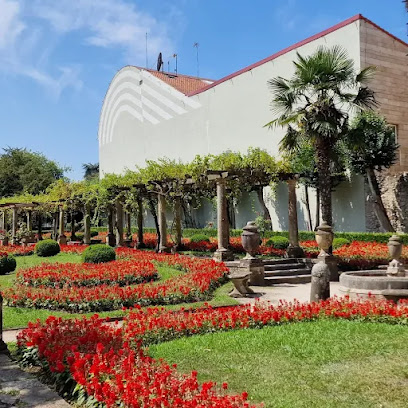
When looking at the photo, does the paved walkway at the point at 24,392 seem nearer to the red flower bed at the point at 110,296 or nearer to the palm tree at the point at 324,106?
the red flower bed at the point at 110,296

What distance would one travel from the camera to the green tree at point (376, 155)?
20.0 metres

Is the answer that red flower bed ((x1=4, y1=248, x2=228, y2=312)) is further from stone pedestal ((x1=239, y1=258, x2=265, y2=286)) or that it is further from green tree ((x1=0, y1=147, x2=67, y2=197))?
green tree ((x1=0, y1=147, x2=67, y2=197))

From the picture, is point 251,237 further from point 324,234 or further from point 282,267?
point 282,267

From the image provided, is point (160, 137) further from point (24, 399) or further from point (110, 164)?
point (24, 399)

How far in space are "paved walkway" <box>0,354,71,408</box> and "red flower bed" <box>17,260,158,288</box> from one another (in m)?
6.84

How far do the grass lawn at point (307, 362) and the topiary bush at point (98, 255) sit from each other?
1030cm

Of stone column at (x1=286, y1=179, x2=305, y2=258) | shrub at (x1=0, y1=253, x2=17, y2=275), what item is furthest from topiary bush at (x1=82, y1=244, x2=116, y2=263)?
stone column at (x1=286, y1=179, x2=305, y2=258)

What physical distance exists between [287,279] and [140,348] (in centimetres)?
890

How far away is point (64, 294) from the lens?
35.1 ft

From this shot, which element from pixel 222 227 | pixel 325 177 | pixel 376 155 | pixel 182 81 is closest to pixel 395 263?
Answer: pixel 325 177

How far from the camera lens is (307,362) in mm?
5777

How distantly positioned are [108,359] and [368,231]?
18.4 metres

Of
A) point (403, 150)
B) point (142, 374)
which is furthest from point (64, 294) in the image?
point (403, 150)

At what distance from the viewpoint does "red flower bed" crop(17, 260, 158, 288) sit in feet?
41.9
